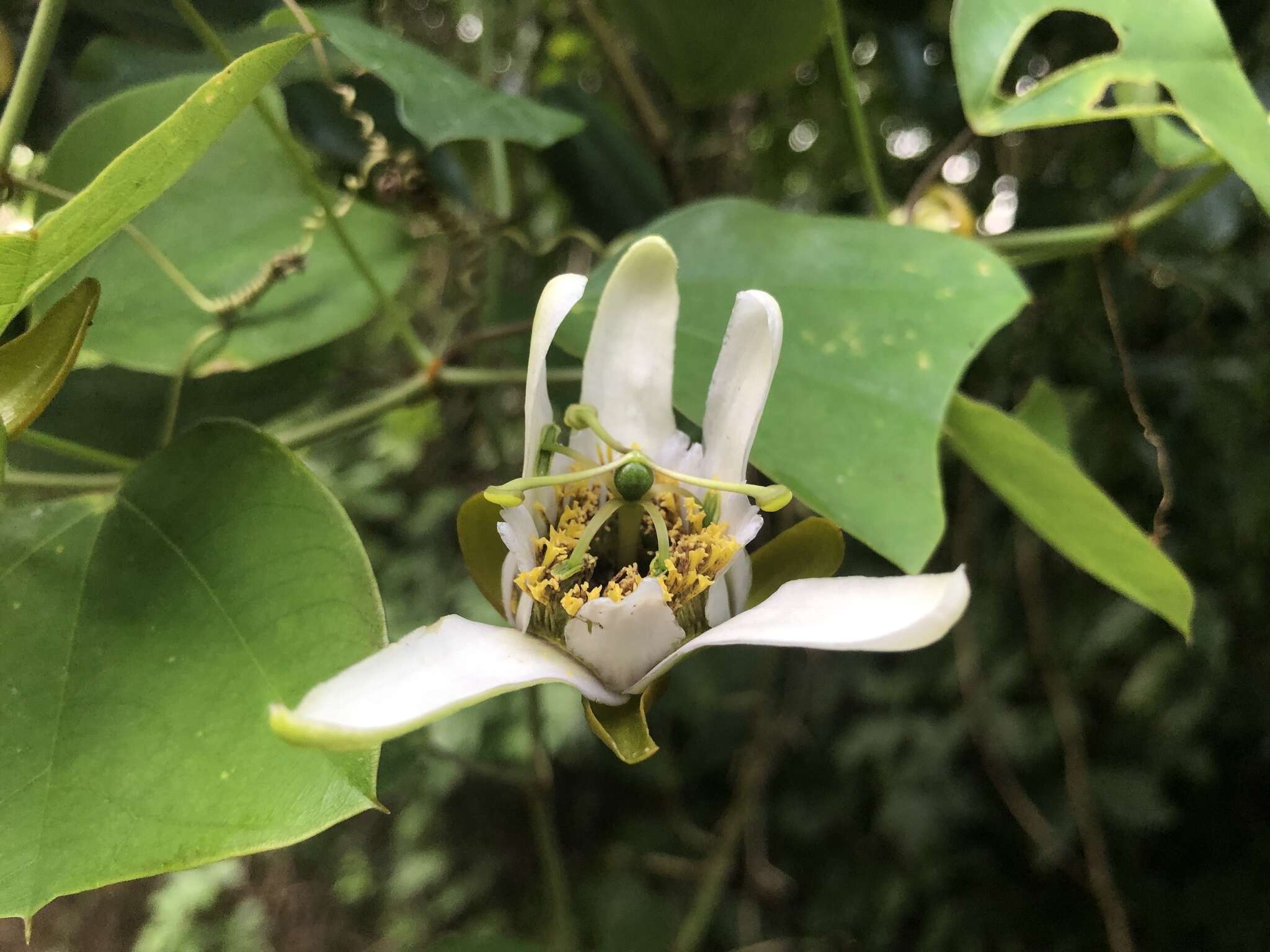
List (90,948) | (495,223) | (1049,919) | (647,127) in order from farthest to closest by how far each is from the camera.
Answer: (90,948)
(1049,919)
(647,127)
(495,223)

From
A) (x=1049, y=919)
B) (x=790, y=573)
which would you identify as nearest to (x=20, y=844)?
(x=790, y=573)

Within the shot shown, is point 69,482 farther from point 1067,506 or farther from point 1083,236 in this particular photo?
point 1083,236

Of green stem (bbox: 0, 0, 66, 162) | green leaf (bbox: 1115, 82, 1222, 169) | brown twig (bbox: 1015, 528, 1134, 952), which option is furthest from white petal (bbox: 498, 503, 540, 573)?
brown twig (bbox: 1015, 528, 1134, 952)

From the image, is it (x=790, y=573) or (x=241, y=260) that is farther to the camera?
(x=241, y=260)

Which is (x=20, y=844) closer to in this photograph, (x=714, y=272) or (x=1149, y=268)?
(x=714, y=272)

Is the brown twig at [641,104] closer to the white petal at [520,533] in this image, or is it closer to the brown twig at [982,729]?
the brown twig at [982,729]

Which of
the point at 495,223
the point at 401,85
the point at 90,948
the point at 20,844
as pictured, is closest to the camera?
the point at 20,844
